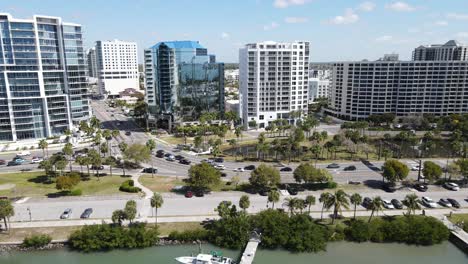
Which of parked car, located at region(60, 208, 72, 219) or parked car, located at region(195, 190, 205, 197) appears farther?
parked car, located at region(195, 190, 205, 197)

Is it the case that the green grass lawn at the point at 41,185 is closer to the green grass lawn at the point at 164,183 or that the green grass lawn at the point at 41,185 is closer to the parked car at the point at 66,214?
the green grass lawn at the point at 164,183

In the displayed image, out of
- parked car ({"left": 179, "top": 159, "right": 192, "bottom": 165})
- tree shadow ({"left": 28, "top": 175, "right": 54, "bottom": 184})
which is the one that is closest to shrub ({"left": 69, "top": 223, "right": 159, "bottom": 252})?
tree shadow ({"left": 28, "top": 175, "right": 54, "bottom": 184})

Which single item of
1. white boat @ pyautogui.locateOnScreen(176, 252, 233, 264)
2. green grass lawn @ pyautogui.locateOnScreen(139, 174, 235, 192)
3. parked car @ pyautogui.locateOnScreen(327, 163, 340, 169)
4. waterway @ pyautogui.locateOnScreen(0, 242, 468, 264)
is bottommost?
waterway @ pyautogui.locateOnScreen(0, 242, 468, 264)

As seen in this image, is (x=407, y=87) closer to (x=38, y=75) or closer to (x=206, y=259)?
(x=206, y=259)

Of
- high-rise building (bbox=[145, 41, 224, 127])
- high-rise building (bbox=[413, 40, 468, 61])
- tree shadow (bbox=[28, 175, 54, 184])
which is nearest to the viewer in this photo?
tree shadow (bbox=[28, 175, 54, 184])

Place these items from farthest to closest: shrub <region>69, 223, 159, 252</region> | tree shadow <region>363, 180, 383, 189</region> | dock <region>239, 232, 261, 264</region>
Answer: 1. tree shadow <region>363, 180, 383, 189</region>
2. shrub <region>69, 223, 159, 252</region>
3. dock <region>239, 232, 261, 264</region>

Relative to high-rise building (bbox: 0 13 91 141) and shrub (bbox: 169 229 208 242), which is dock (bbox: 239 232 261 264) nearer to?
shrub (bbox: 169 229 208 242)

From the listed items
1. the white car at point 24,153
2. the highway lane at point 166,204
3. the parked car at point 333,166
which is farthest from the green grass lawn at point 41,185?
the parked car at point 333,166
